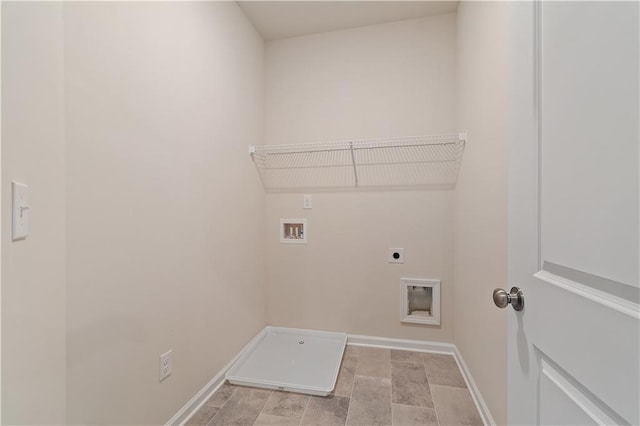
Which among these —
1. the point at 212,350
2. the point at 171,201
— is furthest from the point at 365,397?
the point at 171,201

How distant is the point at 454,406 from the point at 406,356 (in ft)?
1.79

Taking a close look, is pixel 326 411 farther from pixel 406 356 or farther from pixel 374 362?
pixel 406 356

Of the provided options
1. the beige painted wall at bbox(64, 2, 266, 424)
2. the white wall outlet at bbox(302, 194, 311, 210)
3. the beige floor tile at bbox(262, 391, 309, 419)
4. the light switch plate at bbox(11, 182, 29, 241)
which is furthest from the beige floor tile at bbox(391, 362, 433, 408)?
the light switch plate at bbox(11, 182, 29, 241)

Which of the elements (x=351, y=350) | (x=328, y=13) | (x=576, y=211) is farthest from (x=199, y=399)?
(x=328, y=13)

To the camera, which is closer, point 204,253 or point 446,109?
point 204,253

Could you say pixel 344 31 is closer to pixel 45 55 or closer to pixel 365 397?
pixel 45 55

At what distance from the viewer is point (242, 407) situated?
1.53 meters

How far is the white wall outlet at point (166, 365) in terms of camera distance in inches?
50.3

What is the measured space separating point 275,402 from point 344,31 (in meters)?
2.79

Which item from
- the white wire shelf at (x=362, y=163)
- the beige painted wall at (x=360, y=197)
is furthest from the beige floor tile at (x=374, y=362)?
the white wire shelf at (x=362, y=163)

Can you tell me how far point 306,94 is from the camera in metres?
2.32

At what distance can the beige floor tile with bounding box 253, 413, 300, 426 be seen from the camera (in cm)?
140

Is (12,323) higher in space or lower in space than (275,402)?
higher

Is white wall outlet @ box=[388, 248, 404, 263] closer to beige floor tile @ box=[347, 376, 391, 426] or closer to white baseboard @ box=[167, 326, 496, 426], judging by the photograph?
white baseboard @ box=[167, 326, 496, 426]
